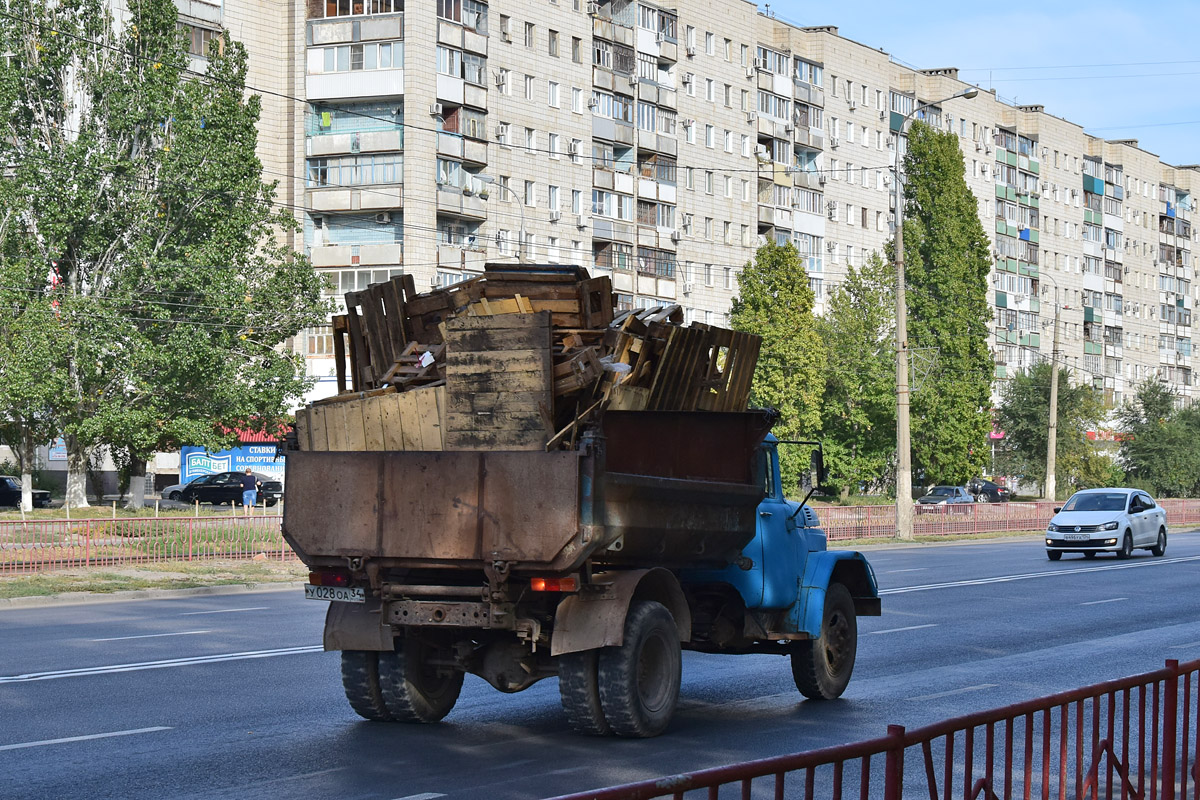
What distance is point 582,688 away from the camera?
9734mm

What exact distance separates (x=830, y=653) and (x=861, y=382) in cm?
5521

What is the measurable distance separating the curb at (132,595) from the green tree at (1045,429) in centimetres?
5800

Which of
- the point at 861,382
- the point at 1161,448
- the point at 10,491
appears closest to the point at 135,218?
the point at 10,491

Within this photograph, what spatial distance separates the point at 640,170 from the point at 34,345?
38012 mm

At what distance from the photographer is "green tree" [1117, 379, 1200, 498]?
80.7 meters

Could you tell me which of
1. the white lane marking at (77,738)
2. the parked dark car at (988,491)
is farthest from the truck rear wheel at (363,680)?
the parked dark car at (988,491)

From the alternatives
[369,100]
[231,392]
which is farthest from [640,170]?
[231,392]

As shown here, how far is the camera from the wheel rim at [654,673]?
32.9 ft

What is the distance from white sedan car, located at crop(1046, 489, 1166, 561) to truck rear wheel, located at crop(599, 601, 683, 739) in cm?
2557

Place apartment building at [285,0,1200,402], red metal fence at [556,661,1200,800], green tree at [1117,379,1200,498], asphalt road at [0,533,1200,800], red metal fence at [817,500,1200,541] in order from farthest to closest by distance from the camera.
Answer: green tree at [1117,379,1200,498] < apartment building at [285,0,1200,402] < red metal fence at [817,500,1200,541] < asphalt road at [0,533,1200,800] < red metal fence at [556,661,1200,800]

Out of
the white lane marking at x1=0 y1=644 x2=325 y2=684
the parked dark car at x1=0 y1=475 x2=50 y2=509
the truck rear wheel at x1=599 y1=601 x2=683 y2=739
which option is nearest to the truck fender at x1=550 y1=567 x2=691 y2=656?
the truck rear wheel at x1=599 y1=601 x2=683 y2=739

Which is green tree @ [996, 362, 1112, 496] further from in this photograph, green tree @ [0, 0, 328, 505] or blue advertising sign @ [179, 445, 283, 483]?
green tree @ [0, 0, 328, 505]

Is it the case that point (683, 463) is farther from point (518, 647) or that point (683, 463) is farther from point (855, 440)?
point (855, 440)

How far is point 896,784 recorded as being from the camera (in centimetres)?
490
